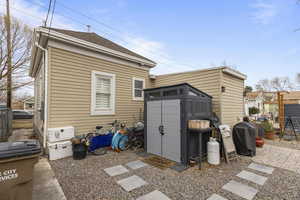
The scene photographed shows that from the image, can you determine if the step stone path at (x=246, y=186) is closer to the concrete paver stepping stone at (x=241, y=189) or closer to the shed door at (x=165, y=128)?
the concrete paver stepping stone at (x=241, y=189)

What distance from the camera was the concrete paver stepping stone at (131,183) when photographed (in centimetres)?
281

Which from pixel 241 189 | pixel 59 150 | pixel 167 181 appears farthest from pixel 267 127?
pixel 59 150

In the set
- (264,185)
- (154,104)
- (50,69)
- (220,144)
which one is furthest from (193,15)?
(264,185)

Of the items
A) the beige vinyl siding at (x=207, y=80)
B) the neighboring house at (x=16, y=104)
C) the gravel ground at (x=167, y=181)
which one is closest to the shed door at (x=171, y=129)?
the gravel ground at (x=167, y=181)

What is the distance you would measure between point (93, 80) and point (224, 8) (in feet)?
22.1

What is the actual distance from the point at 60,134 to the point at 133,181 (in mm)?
2931

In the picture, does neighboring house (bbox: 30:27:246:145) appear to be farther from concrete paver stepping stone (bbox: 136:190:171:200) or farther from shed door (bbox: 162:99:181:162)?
concrete paver stepping stone (bbox: 136:190:171:200)

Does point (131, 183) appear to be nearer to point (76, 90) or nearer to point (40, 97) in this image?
point (76, 90)

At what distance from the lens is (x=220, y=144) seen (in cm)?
430

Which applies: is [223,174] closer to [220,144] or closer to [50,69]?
[220,144]

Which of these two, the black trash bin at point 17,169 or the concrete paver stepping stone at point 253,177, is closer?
the black trash bin at point 17,169

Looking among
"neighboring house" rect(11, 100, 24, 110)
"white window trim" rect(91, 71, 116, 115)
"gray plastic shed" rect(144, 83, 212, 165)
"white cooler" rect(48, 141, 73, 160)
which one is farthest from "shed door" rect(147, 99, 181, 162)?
"neighboring house" rect(11, 100, 24, 110)

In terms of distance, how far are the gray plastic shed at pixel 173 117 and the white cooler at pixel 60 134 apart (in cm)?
256

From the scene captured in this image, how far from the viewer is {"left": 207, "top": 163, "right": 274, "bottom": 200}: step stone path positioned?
2.56 metres
